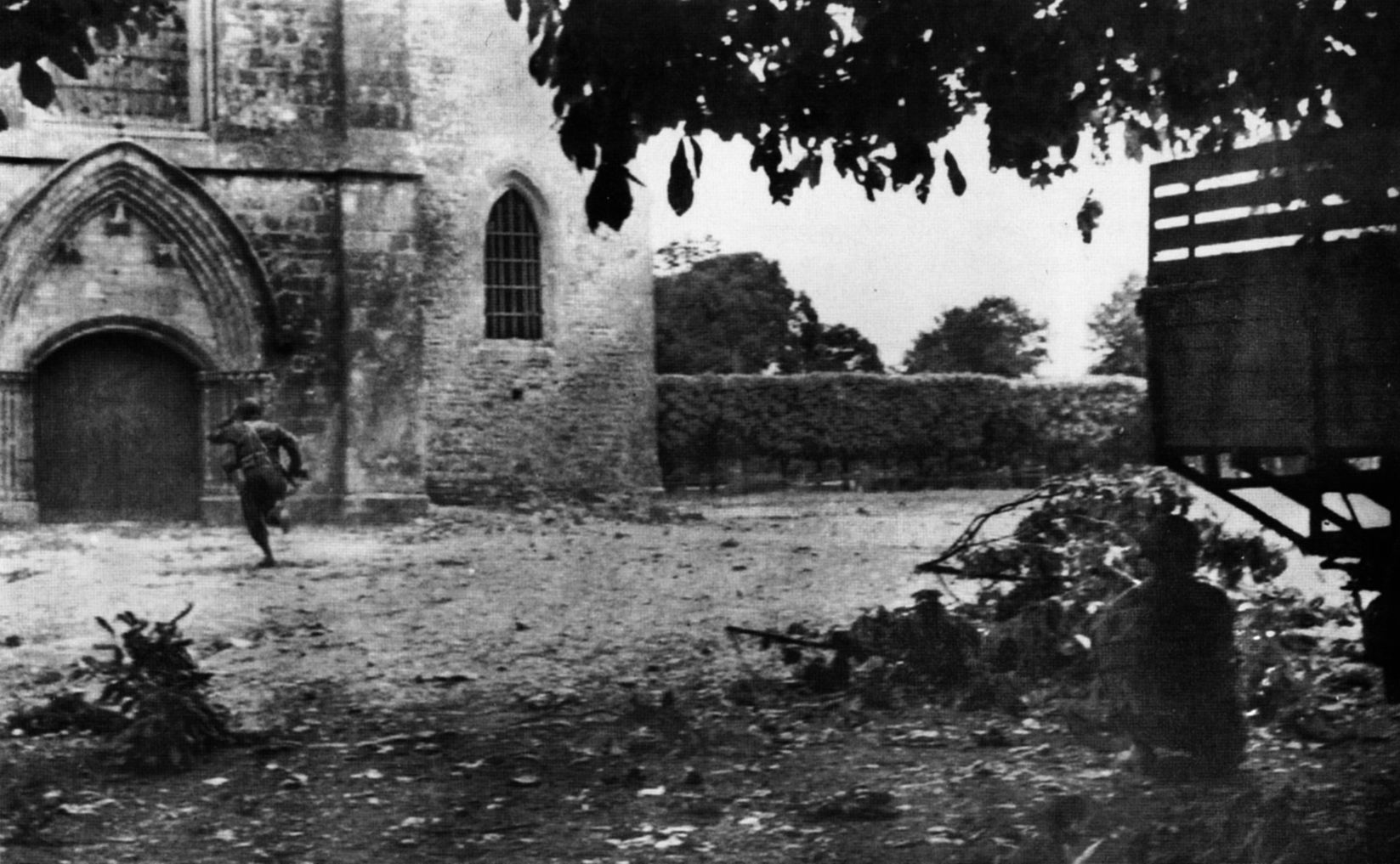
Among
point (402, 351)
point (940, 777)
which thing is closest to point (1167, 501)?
point (940, 777)

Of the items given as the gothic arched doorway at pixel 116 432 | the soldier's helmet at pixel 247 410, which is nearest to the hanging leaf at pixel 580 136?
the gothic arched doorway at pixel 116 432

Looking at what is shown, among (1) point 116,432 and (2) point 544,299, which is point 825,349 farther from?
(1) point 116,432

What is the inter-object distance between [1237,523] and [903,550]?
5.01 meters

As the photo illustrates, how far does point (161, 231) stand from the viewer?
1491cm

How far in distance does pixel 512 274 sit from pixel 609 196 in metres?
14.8

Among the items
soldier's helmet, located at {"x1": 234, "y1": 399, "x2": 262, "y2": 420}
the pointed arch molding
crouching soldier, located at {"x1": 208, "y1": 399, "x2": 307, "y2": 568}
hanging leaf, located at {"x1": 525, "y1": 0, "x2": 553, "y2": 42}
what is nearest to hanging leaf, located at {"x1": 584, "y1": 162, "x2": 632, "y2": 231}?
hanging leaf, located at {"x1": 525, "y1": 0, "x2": 553, "y2": 42}

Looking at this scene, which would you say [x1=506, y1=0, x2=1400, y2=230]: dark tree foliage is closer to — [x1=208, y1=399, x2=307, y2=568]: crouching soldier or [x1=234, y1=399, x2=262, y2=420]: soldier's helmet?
[x1=208, y1=399, x2=307, y2=568]: crouching soldier

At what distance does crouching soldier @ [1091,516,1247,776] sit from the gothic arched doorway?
8.10 metres

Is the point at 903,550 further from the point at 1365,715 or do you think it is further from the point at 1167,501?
the point at 1365,715

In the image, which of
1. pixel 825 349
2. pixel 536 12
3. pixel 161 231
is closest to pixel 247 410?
pixel 161 231

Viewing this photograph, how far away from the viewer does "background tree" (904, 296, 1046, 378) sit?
18703mm

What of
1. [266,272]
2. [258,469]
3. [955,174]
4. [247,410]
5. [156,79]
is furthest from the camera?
[266,272]

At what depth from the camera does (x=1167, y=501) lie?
7738 mm

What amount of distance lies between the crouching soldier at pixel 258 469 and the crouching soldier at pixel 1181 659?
7849 mm
